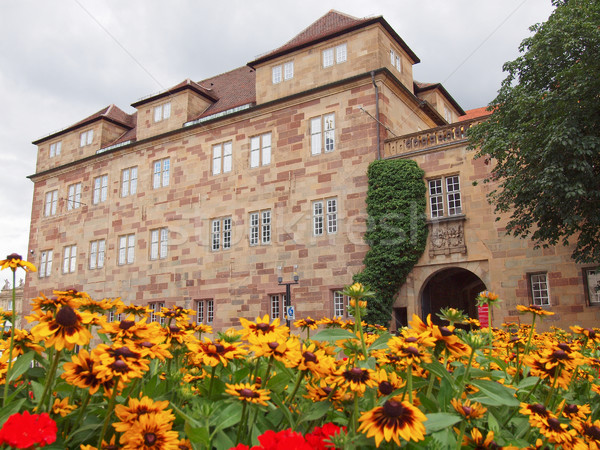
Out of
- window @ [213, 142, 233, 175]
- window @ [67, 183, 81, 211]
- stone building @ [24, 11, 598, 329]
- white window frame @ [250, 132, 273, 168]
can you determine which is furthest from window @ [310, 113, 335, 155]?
window @ [67, 183, 81, 211]

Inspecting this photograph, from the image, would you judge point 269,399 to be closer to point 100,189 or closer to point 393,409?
point 393,409

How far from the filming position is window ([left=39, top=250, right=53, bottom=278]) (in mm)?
31500

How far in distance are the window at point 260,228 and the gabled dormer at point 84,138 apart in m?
13.2

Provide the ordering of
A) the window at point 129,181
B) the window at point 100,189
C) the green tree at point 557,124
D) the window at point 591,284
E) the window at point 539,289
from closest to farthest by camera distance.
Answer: the green tree at point 557,124 < the window at point 591,284 < the window at point 539,289 < the window at point 129,181 < the window at point 100,189

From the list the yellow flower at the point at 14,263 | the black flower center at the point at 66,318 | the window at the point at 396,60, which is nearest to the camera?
the black flower center at the point at 66,318

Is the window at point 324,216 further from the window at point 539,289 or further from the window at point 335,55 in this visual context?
the window at point 539,289

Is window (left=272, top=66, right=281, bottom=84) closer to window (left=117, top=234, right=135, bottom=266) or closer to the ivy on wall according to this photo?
the ivy on wall

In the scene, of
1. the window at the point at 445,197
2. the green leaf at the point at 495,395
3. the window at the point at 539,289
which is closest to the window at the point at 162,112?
the window at the point at 445,197

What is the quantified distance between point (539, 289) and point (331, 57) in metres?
12.8

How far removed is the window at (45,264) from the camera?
31.5 meters

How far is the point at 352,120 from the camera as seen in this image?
21.6 meters

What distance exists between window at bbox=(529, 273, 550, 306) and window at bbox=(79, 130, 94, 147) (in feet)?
84.9

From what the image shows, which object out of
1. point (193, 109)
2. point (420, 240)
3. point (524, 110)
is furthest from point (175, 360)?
point (193, 109)

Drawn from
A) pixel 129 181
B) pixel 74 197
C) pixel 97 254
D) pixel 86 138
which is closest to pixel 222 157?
pixel 129 181
